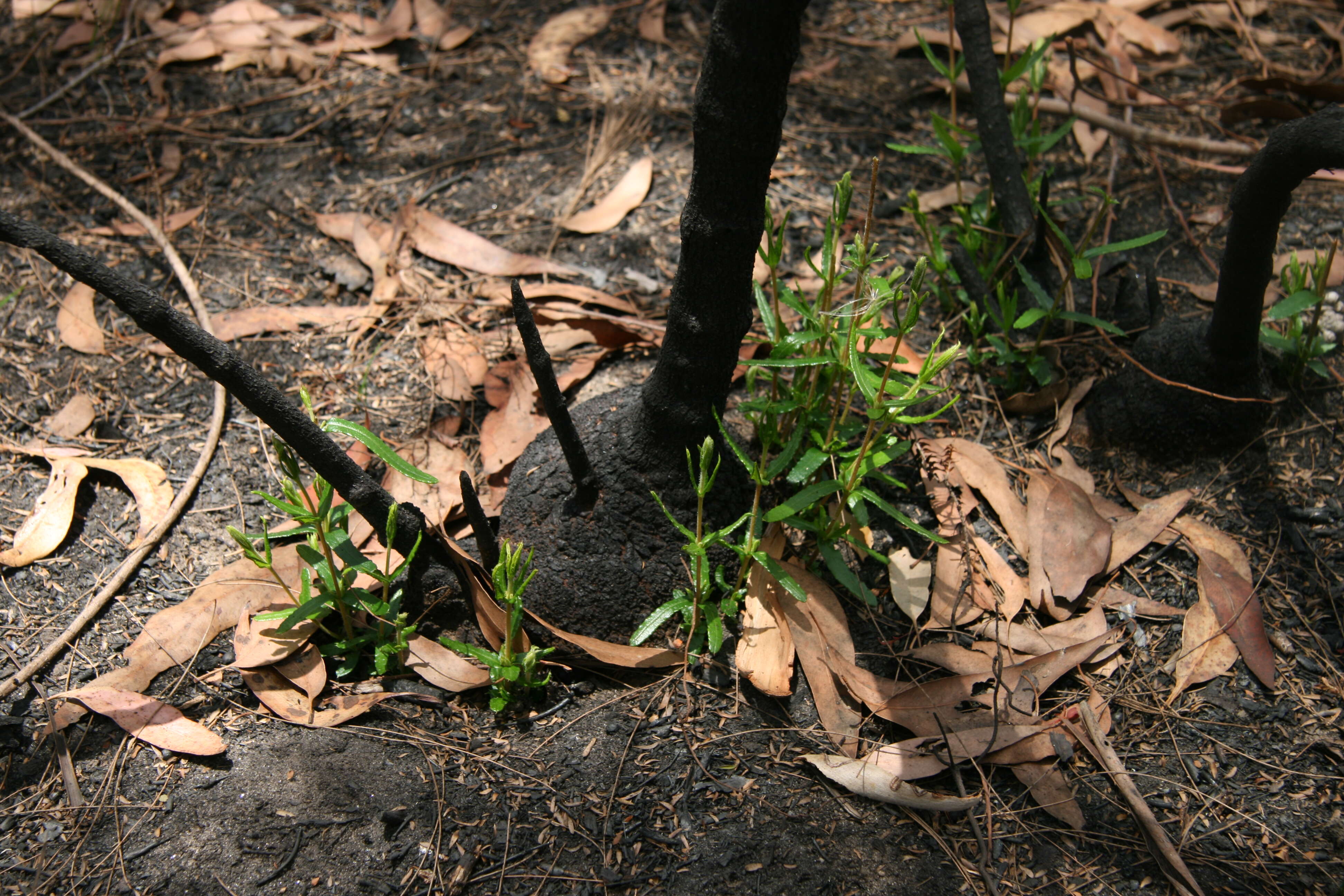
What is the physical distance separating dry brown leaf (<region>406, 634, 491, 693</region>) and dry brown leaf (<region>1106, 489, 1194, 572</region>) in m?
1.55

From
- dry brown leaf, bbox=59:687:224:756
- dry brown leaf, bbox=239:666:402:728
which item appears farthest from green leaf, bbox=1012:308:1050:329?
dry brown leaf, bbox=59:687:224:756

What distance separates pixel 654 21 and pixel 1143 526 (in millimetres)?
2878

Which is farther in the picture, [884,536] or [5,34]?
[5,34]

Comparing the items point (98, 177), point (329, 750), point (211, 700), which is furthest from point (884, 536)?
point (98, 177)

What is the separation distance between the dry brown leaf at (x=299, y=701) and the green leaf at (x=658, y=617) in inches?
21.4

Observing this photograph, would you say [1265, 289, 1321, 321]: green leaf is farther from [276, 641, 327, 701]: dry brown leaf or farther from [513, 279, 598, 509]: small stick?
[276, 641, 327, 701]: dry brown leaf

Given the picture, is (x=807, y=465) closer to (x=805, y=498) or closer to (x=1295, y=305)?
(x=805, y=498)

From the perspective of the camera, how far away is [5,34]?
3586 millimetres

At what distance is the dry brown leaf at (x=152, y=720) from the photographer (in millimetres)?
1733

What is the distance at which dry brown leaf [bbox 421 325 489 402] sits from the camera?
8.29 feet

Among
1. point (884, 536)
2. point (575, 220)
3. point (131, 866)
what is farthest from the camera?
point (575, 220)

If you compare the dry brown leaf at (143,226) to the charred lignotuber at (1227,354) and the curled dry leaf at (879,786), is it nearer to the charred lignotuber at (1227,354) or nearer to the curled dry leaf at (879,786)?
the curled dry leaf at (879,786)

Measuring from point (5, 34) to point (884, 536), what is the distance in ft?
13.6

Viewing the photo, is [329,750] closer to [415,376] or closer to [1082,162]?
[415,376]
